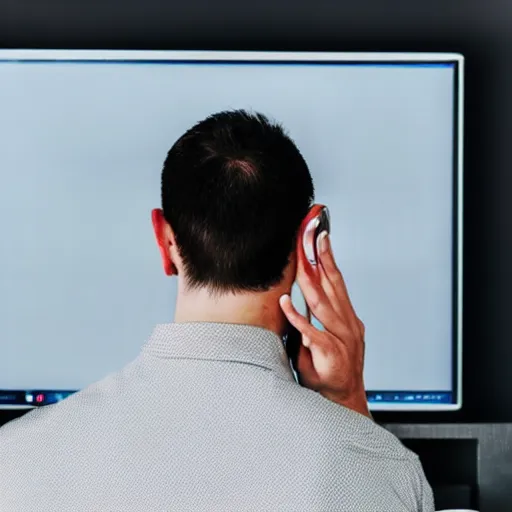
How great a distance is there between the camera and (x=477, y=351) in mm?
2033

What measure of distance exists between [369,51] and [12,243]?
2.67ft

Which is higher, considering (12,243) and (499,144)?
(499,144)

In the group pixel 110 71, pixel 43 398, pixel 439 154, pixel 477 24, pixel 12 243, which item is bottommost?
pixel 43 398

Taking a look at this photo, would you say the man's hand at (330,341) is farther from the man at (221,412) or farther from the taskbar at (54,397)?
the taskbar at (54,397)

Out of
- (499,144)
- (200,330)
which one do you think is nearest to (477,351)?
(499,144)

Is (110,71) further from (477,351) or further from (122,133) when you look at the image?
(477,351)

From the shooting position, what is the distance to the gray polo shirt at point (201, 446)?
3.28 feet

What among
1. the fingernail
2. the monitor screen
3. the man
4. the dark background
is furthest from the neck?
the dark background

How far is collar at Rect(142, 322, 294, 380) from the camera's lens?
41.1 inches

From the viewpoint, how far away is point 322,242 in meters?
1.24

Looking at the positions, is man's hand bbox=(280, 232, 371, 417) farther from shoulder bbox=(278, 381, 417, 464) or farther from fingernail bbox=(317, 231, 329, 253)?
shoulder bbox=(278, 381, 417, 464)

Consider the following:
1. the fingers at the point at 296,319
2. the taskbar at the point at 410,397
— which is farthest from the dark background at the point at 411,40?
the fingers at the point at 296,319

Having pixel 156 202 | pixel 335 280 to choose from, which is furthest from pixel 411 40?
pixel 335 280

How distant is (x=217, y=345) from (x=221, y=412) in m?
0.07
